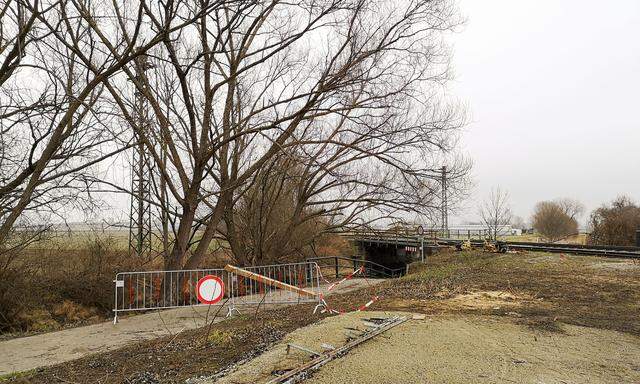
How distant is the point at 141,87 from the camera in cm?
1384

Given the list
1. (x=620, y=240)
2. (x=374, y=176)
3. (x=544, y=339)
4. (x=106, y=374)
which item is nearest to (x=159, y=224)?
(x=374, y=176)

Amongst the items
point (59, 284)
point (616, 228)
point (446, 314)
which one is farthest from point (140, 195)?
point (616, 228)

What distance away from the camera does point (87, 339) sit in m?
8.91

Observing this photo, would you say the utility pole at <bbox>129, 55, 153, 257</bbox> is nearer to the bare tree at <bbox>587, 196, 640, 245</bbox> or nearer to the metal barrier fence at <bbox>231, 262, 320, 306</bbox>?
the metal barrier fence at <bbox>231, 262, 320, 306</bbox>

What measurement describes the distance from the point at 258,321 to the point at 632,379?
602 centimetres

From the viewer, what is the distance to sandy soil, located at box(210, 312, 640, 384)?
5066 mm

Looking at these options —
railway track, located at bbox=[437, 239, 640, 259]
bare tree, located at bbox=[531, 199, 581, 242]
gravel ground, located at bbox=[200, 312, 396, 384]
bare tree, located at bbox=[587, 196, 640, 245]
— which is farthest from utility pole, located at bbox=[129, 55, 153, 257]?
bare tree, located at bbox=[531, 199, 581, 242]

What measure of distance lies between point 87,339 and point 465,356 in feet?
23.6

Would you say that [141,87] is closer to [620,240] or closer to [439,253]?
[439,253]

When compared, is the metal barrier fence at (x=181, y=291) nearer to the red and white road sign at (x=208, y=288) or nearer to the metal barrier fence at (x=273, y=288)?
the metal barrier fence at (x=273, y=288)

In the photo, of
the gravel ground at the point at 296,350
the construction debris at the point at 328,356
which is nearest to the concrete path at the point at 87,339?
the gravel ground at the point at 296,350

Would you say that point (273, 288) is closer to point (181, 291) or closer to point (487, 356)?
point (181, 291)

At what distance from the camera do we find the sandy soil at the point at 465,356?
5.07 metres

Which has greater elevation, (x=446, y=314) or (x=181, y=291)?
(x=446, y=314)
